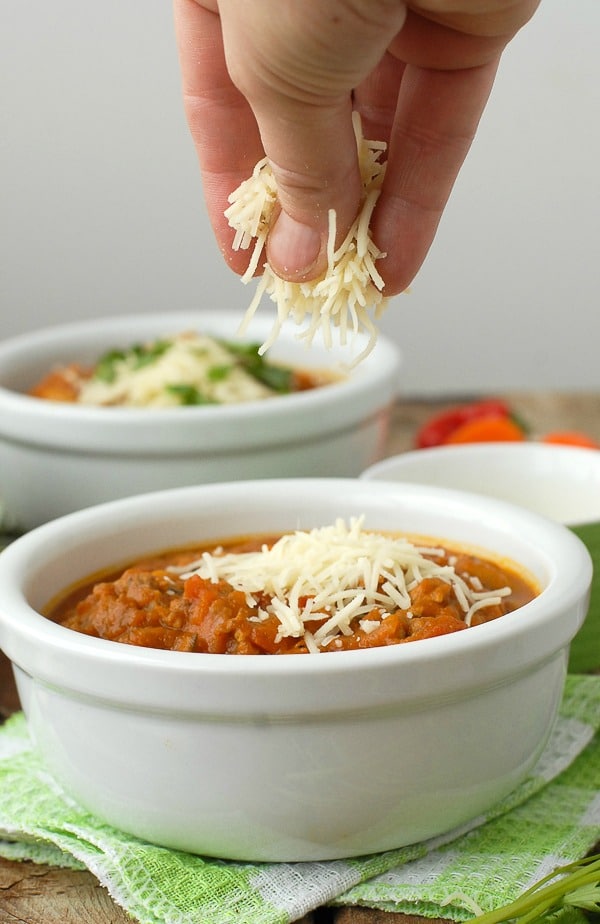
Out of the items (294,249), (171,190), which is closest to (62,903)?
(294,249)

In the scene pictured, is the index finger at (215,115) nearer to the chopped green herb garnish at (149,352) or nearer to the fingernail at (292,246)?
the fingernail at (292,246)

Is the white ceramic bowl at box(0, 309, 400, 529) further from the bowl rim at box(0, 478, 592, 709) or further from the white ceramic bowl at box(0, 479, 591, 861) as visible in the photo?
the white ceramic bowl at box(0, 479, 591, 861)

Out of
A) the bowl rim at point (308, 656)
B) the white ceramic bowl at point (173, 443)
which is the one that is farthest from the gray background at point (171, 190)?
the bowl rim at point (308, 656)

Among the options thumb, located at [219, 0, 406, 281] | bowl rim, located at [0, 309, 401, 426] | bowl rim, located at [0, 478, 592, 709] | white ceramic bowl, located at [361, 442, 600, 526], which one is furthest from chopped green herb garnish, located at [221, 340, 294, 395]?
thumb, located at [219, 0, 406, 281]

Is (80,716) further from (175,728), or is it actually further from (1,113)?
(1,113)

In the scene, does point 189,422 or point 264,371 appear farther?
point 264,371

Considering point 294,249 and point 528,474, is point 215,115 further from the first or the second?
point 528,474
